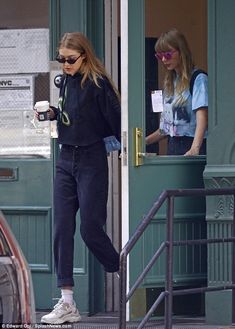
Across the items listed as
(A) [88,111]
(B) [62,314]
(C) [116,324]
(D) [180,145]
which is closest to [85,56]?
(A) [88,111]

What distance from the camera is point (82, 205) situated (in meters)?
7.62

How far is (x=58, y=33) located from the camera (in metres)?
8.40

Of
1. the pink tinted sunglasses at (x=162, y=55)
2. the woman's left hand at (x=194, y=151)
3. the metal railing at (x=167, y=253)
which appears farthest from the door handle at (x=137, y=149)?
the metal railing at (x=167, y=253)

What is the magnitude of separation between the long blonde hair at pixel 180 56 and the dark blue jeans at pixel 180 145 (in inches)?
13.5

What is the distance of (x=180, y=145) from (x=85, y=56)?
987 millimetres

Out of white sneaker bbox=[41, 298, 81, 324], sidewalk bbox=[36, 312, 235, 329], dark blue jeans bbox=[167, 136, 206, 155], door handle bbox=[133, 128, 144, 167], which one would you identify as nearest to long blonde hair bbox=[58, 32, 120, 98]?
A: door handle bbox=[133, 128, 144, 167]

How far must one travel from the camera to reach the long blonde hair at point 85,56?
7.74 metres

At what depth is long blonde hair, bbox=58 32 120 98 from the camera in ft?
25.4

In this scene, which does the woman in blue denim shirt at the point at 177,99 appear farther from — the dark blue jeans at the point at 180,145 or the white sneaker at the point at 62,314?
the white sneaker at the point at 62,314

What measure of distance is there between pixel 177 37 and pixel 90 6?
2.54 ft

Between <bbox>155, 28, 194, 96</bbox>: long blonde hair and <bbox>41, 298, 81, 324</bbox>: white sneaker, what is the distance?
1.74 metres

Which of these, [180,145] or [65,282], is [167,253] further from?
[180,145]

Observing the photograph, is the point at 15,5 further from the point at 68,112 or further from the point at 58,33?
the point at 68,112

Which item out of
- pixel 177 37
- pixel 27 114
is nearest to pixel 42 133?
pixel 27 114
